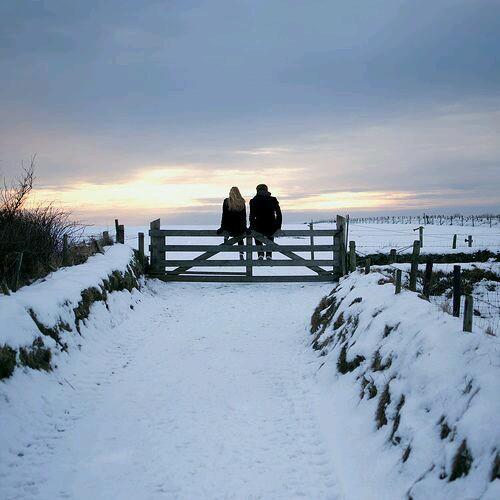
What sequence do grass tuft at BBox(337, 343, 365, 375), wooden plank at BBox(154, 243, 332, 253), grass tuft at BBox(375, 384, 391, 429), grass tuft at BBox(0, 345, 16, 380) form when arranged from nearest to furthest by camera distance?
grass tuft at BBox(375, 384, 391, 429), grass tuft at BBox(0, 345, 16, 380), grass tuft at BBox(337, 343, 365, 375), wooden plank at BBox(154, 243, 332, 253)

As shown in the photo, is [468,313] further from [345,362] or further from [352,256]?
[352,256]

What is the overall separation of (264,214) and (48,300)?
7968 mm

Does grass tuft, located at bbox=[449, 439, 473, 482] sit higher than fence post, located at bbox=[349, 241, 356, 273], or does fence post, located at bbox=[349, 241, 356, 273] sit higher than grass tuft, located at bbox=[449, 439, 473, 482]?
fence post, located at bbox=[349, 241, 356, 273]

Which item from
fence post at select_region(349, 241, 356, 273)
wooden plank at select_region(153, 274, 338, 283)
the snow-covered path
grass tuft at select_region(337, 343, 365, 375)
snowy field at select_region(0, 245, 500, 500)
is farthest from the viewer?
wooden plank at select_region(153, 274, 338, 283)

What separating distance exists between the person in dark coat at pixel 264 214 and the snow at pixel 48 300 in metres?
4.69

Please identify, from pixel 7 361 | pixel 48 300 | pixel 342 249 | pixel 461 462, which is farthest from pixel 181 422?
pixel 342 249

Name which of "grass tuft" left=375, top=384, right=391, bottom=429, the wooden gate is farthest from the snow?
"grass tuft" left=375, top=384, right=391, bottom=429

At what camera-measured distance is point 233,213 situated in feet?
45.2

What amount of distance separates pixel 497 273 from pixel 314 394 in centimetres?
1143

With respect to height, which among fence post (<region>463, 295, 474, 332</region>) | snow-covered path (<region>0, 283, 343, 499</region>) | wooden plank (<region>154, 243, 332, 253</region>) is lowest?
snow-covered path (<region>0, 283, 343, 499</region>)

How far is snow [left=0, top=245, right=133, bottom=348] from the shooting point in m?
5.49

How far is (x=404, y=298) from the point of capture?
5.80 metres

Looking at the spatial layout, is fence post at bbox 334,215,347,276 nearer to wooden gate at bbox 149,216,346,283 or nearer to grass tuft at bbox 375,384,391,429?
wooden gate at bbox 149,216,346,283

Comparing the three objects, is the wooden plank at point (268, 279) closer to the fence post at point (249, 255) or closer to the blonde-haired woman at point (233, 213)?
the fence post at point (249, 255)
